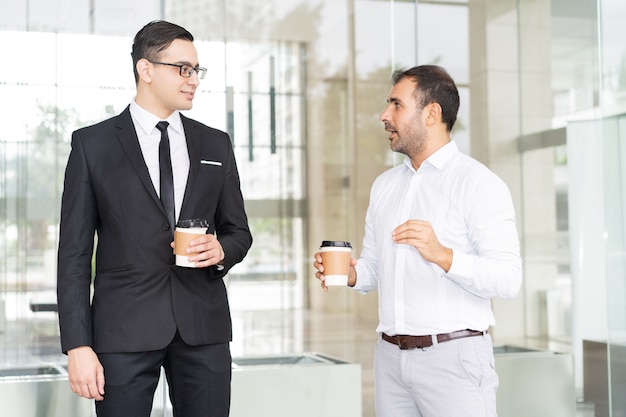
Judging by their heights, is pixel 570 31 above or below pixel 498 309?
above

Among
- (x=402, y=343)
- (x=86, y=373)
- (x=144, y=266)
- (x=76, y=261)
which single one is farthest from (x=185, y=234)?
(x=402, y=343)

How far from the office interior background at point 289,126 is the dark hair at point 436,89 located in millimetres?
2221

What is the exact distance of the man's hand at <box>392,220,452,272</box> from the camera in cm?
236

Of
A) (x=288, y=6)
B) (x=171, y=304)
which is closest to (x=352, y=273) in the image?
(x=171, y=304)

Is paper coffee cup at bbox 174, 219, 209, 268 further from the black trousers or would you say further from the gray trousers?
the gray trousers

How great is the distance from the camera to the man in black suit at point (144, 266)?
2441mm

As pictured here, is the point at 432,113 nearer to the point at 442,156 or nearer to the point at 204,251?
the point at 442,156

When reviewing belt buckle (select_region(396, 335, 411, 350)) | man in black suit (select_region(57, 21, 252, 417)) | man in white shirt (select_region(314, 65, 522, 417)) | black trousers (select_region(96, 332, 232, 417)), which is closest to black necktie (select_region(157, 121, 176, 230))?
man in black suit (select_region(57, 21, 252, 417))

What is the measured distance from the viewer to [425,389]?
256 centimetres

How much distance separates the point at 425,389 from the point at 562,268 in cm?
373

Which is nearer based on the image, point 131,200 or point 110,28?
point 131,200

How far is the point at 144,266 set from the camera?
2479 millimetres

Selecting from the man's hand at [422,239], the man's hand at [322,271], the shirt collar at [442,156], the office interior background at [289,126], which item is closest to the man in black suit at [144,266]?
the man's hand at [322,271]

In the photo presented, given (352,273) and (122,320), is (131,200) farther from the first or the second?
(352,273)
